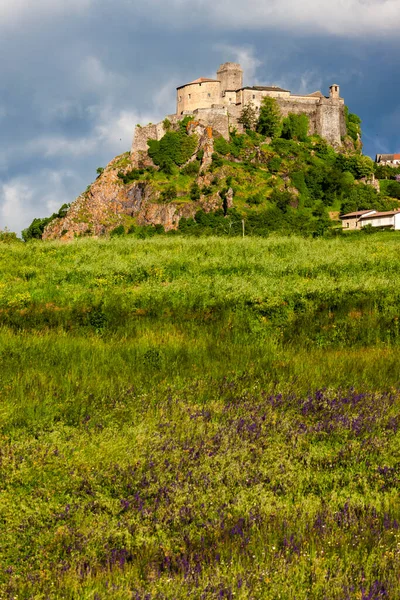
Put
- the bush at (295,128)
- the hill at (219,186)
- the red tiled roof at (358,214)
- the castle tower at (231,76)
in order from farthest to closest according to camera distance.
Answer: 1. the castle tower at (231,76)
2. the bush at (295,128)
3. the hill at (219,186)
4. the red tiled roof at (358,214)

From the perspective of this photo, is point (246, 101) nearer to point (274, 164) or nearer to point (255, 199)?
point (274, 164)

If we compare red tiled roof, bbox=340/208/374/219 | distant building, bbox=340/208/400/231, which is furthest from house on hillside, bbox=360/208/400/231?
red tiled roof, bbox=340/208/374/219

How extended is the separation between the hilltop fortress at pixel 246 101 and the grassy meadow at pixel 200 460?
103 m

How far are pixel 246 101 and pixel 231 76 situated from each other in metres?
9.45

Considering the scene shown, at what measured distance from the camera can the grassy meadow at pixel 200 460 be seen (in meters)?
4.02

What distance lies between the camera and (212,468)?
5.61m

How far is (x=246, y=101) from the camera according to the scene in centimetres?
11019

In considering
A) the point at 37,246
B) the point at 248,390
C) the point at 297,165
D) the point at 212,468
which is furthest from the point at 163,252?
the point at 297,165

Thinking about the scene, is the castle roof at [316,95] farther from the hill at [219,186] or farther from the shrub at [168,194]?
the shrub at [168,194]

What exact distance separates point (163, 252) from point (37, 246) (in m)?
6.31

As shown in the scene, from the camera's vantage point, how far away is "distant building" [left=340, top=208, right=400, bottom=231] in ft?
257

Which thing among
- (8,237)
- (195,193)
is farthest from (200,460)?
(195,193)

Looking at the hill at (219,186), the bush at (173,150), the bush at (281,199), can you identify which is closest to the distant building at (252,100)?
the hill at (219,186)

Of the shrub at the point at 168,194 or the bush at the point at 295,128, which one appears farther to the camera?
the bush at the point at 295,128
